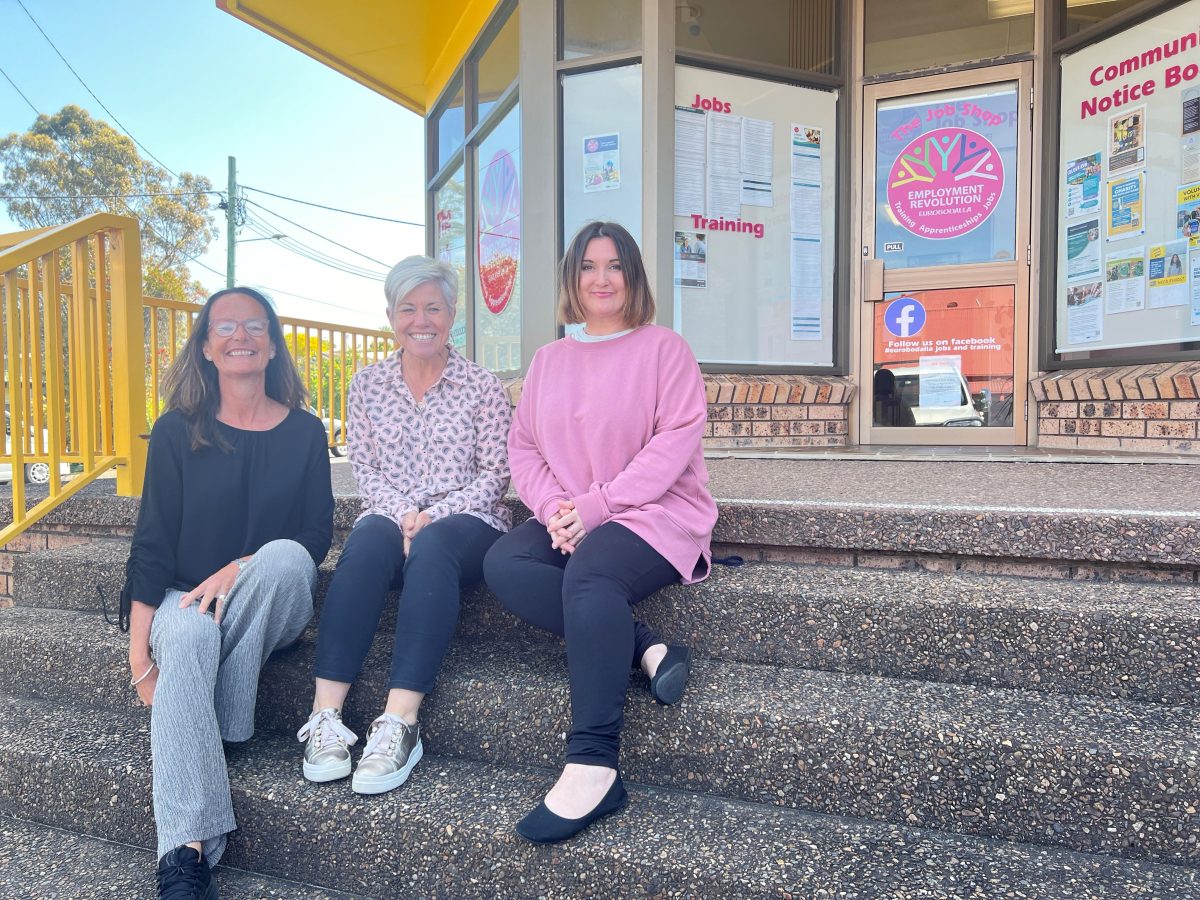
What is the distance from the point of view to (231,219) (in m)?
27.5

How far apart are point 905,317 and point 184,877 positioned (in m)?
4.53

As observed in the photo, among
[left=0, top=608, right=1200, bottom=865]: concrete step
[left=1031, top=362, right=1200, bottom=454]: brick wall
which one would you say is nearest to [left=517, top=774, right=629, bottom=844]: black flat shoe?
[left=0, top=608, right=1200, bottom=865]: concrete step

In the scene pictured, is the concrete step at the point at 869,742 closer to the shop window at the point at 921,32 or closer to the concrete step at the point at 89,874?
the concrete step at the point at 89,874

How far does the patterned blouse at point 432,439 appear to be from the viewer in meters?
2.29

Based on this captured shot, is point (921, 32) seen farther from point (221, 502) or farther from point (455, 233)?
point (221, 502)

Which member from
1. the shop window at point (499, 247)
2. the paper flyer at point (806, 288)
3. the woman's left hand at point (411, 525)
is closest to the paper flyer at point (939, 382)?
the paper flyer at point (806, 288)

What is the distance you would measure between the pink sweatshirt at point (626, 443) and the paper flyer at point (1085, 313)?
10.9 ft

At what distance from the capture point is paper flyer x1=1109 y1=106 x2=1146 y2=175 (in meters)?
4.19

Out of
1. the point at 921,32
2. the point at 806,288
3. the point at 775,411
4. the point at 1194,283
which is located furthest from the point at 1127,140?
the point at 775,411

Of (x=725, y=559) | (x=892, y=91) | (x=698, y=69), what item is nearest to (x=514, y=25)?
(x=698, y=69)

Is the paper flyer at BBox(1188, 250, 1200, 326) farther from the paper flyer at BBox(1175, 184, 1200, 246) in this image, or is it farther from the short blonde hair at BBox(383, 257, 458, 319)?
the short blonde hair at BBox(383, 257, 458, 319)

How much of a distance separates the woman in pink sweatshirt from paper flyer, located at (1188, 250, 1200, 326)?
3293 mm

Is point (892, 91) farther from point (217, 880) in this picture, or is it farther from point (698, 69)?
point (217, 880)

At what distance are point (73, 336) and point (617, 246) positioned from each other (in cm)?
214
